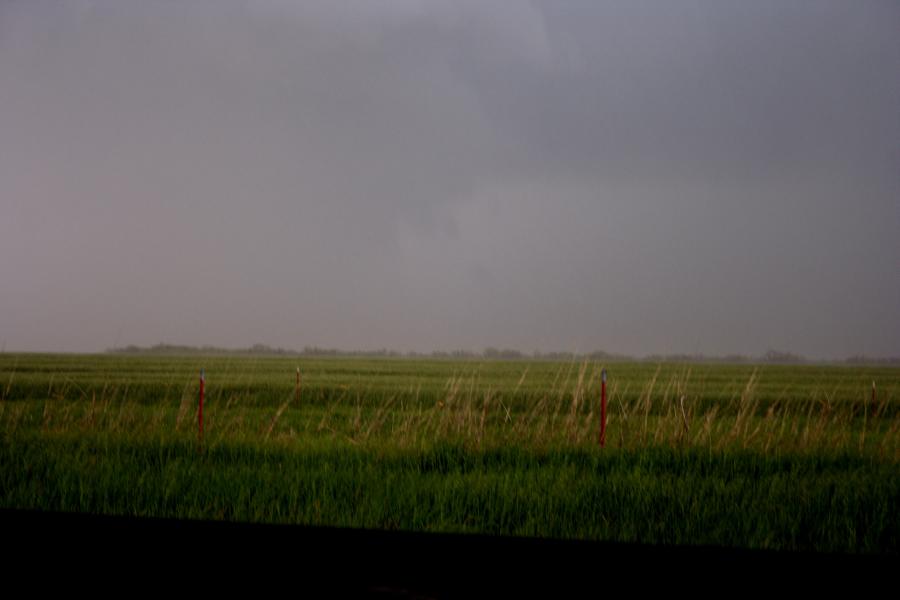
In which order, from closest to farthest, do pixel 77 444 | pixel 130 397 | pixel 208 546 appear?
pixel 208 546 < pixel 77 444 < pixel 130 397

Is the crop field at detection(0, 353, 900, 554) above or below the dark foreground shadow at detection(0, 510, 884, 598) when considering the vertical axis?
below

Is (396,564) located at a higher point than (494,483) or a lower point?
higher

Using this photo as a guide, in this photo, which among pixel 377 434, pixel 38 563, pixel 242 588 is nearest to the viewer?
pixel 242 588

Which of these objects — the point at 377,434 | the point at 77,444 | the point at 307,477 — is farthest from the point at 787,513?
the point at 77,444

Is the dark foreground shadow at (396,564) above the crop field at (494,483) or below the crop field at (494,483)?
above

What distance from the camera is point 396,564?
3922 millimetres

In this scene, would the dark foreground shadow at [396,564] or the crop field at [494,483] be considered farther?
the crop field at [494,483]

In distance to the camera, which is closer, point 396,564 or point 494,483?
point 396,564

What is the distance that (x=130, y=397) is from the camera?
21.5m

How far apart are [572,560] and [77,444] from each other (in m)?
8.53

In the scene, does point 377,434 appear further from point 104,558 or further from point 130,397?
point 130,397

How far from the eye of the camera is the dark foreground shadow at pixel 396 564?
3.62m

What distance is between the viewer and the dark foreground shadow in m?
3.62

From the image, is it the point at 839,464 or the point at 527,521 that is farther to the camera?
the point at 839,464
